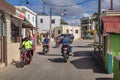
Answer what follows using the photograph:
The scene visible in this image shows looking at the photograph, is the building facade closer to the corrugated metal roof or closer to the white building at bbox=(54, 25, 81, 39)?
the white building at bbox=(54, 25, 81, 39)

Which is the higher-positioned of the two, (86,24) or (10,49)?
(86,24)

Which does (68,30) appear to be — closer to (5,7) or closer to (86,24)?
(86,24)

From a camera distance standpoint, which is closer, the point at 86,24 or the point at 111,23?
the point at 111,23

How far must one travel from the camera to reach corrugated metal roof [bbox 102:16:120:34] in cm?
→ 1739

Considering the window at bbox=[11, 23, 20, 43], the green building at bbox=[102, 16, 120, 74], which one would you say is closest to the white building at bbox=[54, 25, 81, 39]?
the window at bbox=[11, 23, 20, 43]

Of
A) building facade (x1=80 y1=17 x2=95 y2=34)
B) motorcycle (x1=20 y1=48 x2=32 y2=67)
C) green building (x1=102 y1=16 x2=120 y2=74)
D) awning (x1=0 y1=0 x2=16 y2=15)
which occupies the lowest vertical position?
motorcycle (x1=20 y1=48 x2=32 y2=67)

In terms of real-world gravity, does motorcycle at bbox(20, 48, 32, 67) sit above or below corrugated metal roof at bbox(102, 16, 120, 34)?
below

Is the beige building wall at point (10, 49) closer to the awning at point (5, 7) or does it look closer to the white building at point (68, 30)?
the awning at point (5, 7)

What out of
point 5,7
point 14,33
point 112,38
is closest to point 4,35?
point 5,7

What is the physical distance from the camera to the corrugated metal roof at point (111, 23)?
1739 centimetres

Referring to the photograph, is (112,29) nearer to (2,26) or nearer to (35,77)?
(35,77)

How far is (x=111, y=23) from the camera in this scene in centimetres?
1788

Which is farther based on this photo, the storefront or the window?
the window

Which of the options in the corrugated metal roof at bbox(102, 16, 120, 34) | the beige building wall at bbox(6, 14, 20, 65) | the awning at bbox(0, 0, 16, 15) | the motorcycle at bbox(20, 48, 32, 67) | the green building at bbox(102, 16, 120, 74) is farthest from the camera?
the beige building wall at bbox(6, 14, 20, 65)
